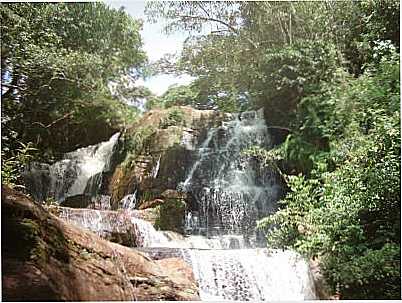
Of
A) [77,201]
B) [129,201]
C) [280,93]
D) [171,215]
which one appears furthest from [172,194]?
[280,93]

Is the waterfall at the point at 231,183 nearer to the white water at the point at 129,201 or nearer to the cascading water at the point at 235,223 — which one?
the cascading water at the point at 235,223

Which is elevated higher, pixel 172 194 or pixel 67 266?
pixel 172 194

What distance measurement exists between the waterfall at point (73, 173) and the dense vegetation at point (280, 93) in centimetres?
6

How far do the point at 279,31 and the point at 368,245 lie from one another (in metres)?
1.29

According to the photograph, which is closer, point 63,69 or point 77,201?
point 77,201

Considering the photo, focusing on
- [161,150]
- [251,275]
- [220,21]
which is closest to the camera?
[251,275]

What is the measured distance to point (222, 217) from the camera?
3.10 m

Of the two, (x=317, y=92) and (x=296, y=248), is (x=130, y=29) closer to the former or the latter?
(x=317, y=92)

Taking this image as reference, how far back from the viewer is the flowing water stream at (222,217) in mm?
2930

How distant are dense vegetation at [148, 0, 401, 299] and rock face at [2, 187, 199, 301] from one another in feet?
2.06

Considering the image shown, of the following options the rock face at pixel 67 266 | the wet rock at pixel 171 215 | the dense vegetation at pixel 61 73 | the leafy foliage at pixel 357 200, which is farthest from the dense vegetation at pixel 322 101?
the rock face at pixel 67 266

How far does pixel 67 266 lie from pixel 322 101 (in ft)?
5.53

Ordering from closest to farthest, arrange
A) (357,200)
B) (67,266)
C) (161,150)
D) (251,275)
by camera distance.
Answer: (67,266) → (251,275) → (357,200) → (161,150)

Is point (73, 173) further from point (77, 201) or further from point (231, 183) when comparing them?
point (231, 183)
